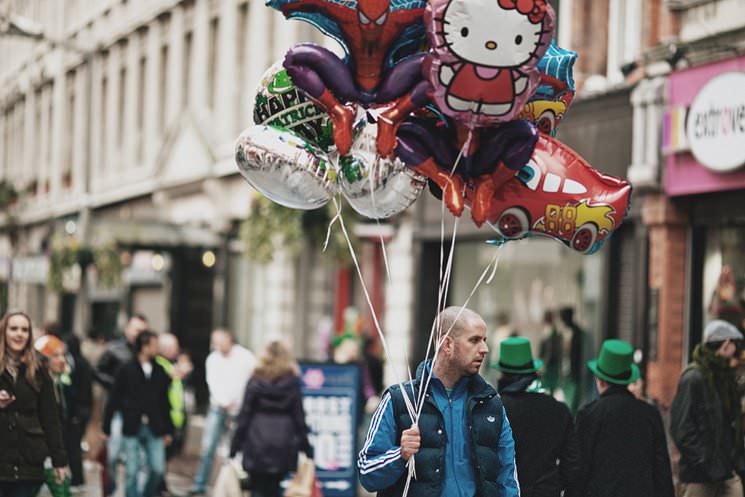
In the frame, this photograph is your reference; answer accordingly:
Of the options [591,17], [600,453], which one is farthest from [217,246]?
[600,453]

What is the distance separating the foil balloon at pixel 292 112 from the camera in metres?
7.33

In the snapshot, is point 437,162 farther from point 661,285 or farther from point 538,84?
point 661,285

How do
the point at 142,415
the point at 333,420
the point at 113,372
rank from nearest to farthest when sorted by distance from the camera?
the point at 142,415
the point at 333,420
the point at 113,372

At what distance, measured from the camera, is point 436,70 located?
653 cm

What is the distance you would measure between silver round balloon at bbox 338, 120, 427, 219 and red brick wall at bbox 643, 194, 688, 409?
8229 mm

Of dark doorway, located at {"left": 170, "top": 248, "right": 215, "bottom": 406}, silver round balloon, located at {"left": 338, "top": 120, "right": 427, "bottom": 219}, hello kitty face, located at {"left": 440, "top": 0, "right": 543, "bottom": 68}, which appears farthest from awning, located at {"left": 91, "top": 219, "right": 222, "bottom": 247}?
hello kitty face, located at {"left": 440, "top": 0, "right": 543, "bottom": 68}

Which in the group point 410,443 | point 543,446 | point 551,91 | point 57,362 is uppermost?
point 551,91

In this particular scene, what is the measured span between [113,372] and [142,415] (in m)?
2.07

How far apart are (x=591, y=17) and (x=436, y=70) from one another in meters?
10.8

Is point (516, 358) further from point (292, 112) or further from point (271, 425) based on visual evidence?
point (271, 425)

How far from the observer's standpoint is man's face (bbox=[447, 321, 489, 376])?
21.3 ft

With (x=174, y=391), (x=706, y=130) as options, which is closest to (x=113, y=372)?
(x=174, y=391)

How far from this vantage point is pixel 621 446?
8219 millimetres

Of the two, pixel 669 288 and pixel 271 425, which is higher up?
pixel 669 288
